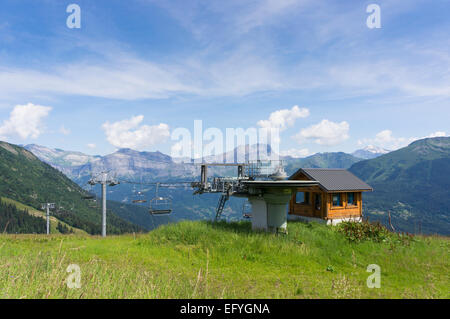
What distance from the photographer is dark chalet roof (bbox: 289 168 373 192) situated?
29625mm

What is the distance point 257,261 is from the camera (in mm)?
16547

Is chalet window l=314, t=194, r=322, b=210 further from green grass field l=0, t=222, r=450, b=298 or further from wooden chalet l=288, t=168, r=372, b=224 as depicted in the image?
green grass field l=0, t=222, r=450, b=298

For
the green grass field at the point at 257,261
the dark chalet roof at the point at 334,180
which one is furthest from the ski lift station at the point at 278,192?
the green grass field at the point at 257,261

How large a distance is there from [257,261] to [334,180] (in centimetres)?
1802

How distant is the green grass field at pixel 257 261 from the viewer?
1035cm

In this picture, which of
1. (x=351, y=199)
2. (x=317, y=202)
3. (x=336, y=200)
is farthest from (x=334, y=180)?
(x=317, y=202)

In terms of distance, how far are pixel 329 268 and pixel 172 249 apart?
31.4 feet

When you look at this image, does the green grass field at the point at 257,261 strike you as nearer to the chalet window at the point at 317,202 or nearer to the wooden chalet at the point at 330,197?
the wooden chalet at the point at 330,197

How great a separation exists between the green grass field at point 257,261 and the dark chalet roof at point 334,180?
7113 millimetres

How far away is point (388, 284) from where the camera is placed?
13.0 meters

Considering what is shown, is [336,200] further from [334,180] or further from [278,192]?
[278,192]
